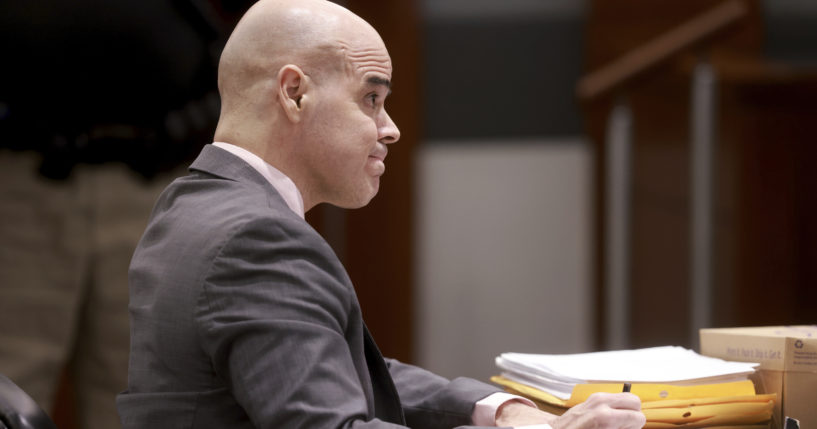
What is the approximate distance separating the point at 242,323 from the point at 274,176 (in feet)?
0.74

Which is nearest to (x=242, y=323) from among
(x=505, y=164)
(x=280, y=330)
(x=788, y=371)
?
(x=280, y=330)

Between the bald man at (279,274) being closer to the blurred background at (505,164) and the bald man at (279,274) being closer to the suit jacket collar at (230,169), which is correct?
the suit jacket collar at (230,169)

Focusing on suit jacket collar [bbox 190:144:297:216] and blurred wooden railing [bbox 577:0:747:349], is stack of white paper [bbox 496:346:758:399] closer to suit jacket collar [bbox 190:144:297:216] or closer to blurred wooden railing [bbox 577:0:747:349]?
suit jacket collar [bbox 190:144:297:216]

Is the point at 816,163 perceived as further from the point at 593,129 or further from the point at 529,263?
the point at 529,263

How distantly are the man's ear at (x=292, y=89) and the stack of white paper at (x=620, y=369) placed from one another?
416 mm

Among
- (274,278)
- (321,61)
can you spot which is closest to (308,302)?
(274,278)

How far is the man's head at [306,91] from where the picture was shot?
3.40 ft

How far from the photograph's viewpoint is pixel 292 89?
1.03 meters

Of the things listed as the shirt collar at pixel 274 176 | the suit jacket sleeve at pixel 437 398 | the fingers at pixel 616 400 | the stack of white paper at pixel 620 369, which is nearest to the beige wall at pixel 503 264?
the stack of white paper at pixel 620 369

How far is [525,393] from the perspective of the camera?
1.20 metres

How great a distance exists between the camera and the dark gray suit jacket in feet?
2.83

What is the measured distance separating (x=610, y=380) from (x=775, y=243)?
2.04 meters

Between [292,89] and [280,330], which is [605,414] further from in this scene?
[292,89]

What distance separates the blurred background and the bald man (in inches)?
28.8
